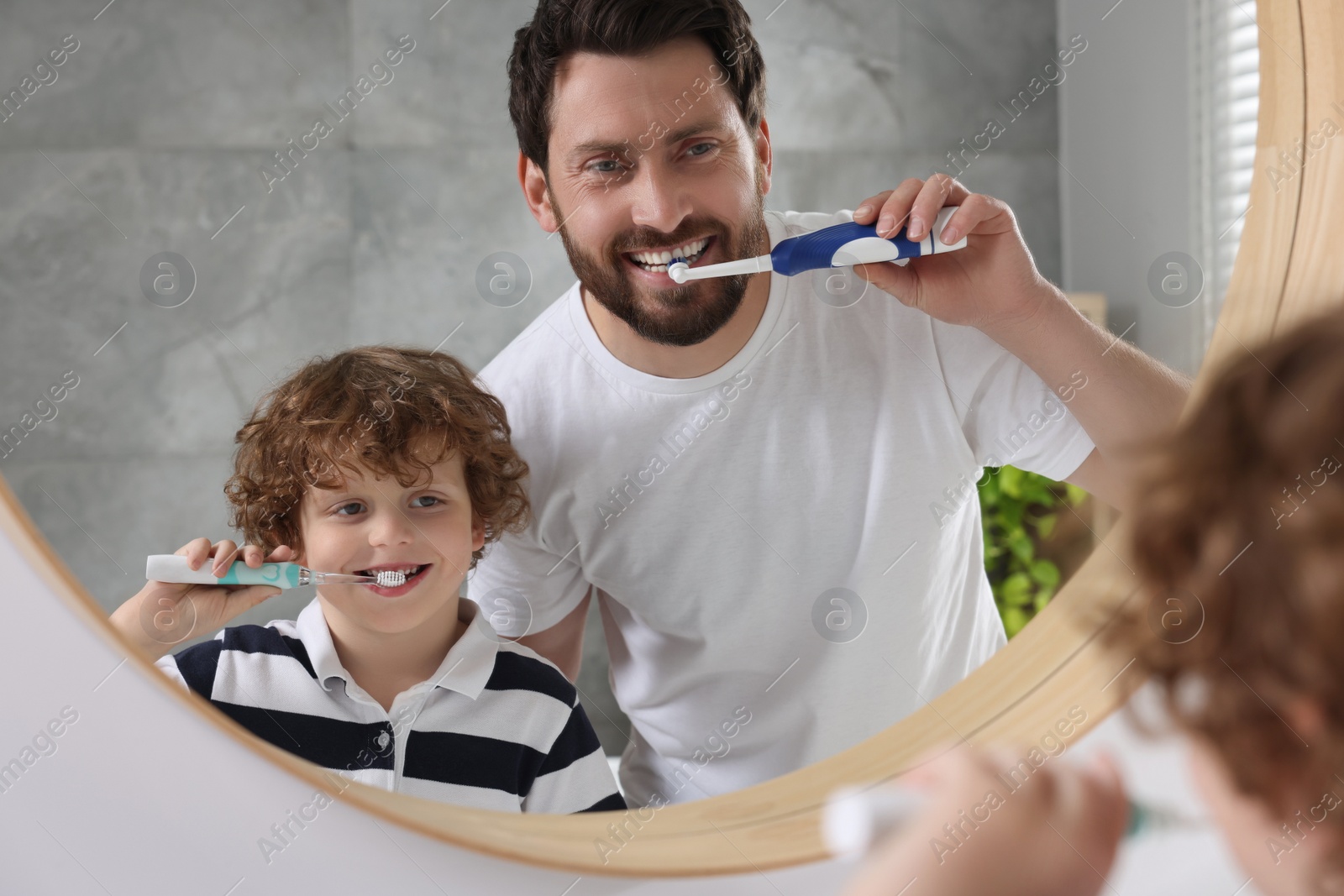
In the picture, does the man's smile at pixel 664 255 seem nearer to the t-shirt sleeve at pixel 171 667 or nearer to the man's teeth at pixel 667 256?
the man's teeth at pixel 667 256

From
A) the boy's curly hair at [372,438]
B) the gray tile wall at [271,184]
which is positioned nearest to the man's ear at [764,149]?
the boy's curly hair at [372,438]

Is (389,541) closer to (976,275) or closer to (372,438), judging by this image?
(372,438)

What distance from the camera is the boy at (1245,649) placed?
20 centimetres

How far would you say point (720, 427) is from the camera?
59cm

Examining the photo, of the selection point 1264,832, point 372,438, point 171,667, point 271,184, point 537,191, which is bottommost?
point 1264,832

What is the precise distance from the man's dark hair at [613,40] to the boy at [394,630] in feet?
0.62

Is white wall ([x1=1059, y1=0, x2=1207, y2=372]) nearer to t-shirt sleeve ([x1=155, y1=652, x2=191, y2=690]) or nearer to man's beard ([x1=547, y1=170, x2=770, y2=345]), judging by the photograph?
man's beard ([x1=547, y1=170, x2=770, y2=345])

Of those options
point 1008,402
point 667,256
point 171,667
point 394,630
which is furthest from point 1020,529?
point 171,667

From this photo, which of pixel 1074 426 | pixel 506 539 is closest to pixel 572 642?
pixel 506 539

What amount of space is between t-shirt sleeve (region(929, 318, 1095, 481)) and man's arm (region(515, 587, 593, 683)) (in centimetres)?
29

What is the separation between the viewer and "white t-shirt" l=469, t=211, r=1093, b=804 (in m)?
0.58

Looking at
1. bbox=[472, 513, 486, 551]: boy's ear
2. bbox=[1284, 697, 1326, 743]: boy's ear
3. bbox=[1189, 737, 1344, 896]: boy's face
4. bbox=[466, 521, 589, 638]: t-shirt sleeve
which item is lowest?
bbox=[1189, 737, 1344, 896]: boy's face

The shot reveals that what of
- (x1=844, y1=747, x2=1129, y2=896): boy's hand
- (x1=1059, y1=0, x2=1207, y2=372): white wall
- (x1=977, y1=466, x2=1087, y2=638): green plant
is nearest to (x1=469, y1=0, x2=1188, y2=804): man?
(x1=844, y1=747, x2=1129, y2=896): boy's hand

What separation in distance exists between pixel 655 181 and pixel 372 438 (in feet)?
0.77
